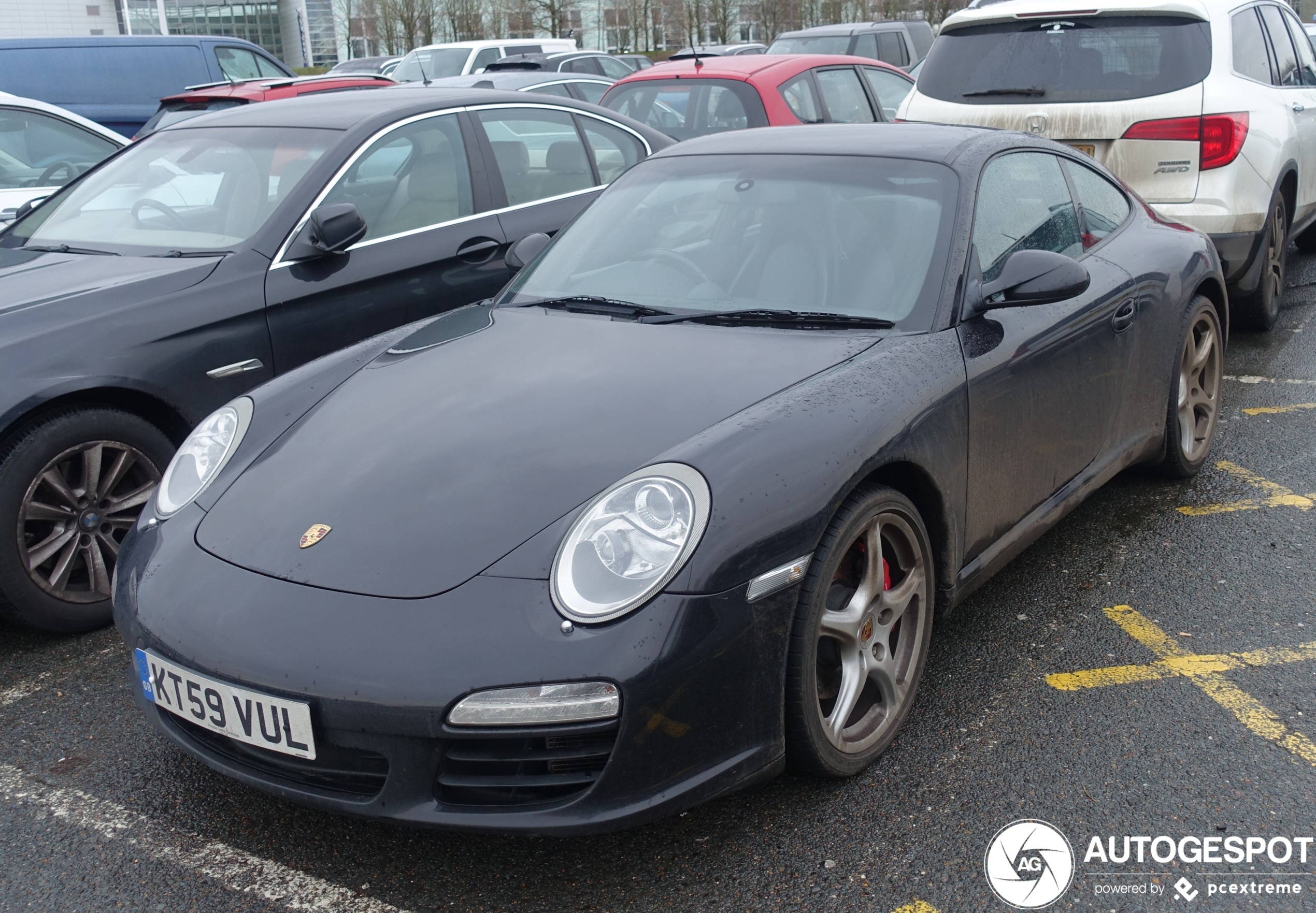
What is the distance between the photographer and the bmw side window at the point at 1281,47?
21.6ft

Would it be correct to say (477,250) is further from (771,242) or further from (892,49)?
(892,49)

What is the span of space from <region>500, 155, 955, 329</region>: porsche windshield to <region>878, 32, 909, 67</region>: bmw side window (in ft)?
40.7

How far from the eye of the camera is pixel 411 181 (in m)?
4.84

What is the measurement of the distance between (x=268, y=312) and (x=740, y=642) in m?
2.58

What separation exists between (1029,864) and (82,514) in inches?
114

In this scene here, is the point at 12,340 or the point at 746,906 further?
the point at 12,340

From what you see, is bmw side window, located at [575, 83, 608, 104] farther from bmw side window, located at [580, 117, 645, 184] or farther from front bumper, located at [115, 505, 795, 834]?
front bumper, located at [115, 505, 795, 834]

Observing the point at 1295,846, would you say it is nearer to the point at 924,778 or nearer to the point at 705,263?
the point at 924,778

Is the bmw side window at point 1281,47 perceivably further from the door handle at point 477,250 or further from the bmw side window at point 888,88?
the door handle at point 477,250

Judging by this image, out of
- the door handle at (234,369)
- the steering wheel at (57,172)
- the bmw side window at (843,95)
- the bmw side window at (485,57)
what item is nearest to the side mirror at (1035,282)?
the door handle at (234,369)

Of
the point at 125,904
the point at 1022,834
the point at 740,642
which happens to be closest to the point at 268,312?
the point at 125,904

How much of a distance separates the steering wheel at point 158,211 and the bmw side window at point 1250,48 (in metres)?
4.93

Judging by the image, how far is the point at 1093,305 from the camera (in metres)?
3.64

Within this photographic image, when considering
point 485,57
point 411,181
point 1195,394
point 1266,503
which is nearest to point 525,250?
point 411,181
